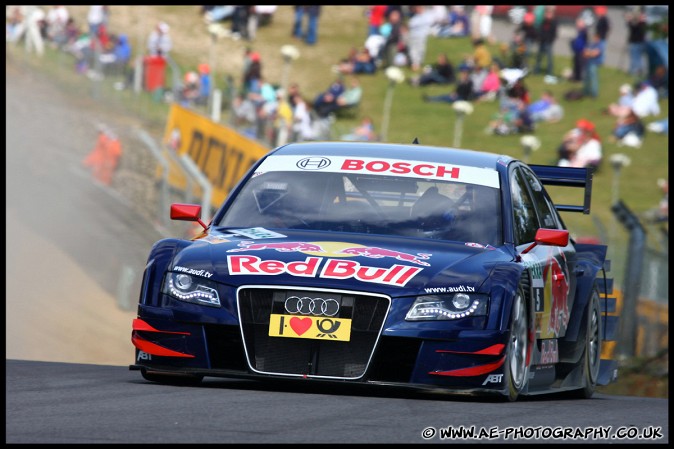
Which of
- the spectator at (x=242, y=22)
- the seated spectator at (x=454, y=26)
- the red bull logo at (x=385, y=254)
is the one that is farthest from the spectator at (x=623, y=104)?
the red bull logo at (x=385, y=254)

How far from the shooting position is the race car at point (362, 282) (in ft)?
23.7

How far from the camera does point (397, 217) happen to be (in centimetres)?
827

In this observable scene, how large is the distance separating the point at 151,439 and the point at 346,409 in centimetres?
145

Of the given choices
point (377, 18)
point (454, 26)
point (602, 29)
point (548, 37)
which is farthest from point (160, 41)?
point (602, 29)

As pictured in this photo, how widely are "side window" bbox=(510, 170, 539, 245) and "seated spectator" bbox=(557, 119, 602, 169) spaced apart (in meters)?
15.2

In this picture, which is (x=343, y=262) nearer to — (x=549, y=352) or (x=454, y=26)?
(x=549, y=352)

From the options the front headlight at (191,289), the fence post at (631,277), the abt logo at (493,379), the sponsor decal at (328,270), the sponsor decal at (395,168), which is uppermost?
the sponsor decal at (395,168)

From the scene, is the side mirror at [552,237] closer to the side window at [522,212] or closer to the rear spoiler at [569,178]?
the side window at [522,212]

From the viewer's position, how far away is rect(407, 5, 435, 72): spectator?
108 feet

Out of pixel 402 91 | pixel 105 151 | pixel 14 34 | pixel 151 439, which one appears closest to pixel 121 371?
pixel 151 439

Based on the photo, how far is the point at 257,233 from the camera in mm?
8062

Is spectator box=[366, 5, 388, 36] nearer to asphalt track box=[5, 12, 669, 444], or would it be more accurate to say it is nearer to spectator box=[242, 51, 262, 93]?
spectator box=[242, 51, 262, 93]

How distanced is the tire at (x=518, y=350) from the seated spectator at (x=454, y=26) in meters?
26.8

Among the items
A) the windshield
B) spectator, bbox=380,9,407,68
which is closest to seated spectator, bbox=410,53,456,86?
spectator, bbox=380,9,407,68
